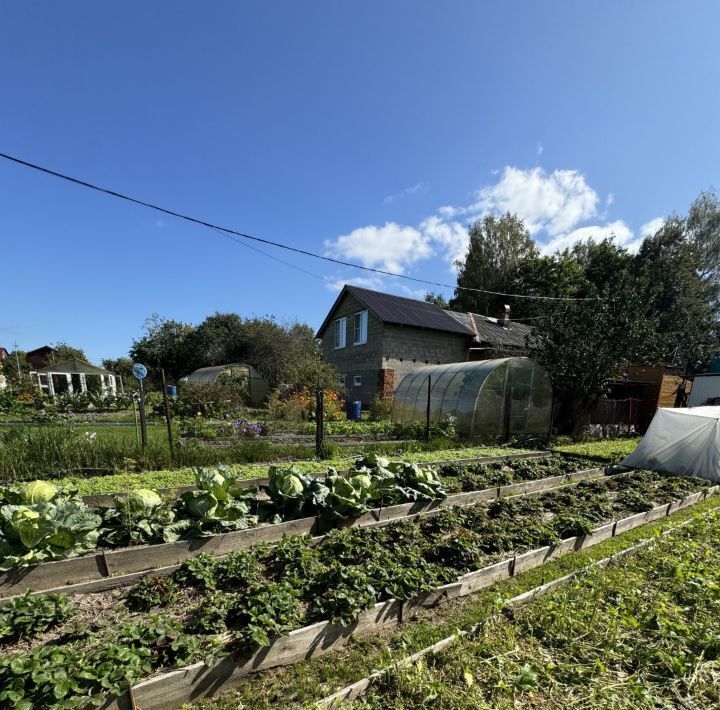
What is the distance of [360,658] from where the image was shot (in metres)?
2.46

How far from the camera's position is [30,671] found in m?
1.82

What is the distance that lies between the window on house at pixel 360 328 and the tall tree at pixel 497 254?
599 inches

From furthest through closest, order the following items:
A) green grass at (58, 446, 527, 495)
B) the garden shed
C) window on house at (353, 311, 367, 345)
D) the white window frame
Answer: the garden shed
the white window frame
window on house at (353, 311, 367, 345)
green grass at (58, 446, 527, 495)

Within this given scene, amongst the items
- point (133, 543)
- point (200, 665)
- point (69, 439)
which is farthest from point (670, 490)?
point (69, 439)

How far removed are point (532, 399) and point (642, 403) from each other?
7608 mm

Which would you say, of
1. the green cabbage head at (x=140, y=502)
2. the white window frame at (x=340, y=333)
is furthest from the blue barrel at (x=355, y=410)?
the green cabbage head at (x=140, y=502)

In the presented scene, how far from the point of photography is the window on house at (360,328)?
19188mm

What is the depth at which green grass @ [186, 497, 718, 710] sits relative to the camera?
2.14m

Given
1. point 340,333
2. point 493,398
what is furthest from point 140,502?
point 340,333

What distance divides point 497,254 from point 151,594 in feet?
109

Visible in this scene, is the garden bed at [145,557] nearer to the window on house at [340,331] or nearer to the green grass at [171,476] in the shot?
the green grass at [171,476]

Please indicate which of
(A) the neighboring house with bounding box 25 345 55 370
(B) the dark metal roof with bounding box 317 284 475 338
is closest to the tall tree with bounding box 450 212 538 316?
(B) the dark metal roof with bounding box 317 284 475 338

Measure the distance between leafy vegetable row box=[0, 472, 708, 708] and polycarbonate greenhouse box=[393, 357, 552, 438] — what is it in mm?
6325

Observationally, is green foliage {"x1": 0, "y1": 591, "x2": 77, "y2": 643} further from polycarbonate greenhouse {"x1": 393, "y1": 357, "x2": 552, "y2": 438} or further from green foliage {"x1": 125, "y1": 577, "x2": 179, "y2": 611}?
polycarbonate greenhouse {"x1": 393, "y1": 357, "x2": 552, "y2": 438}
